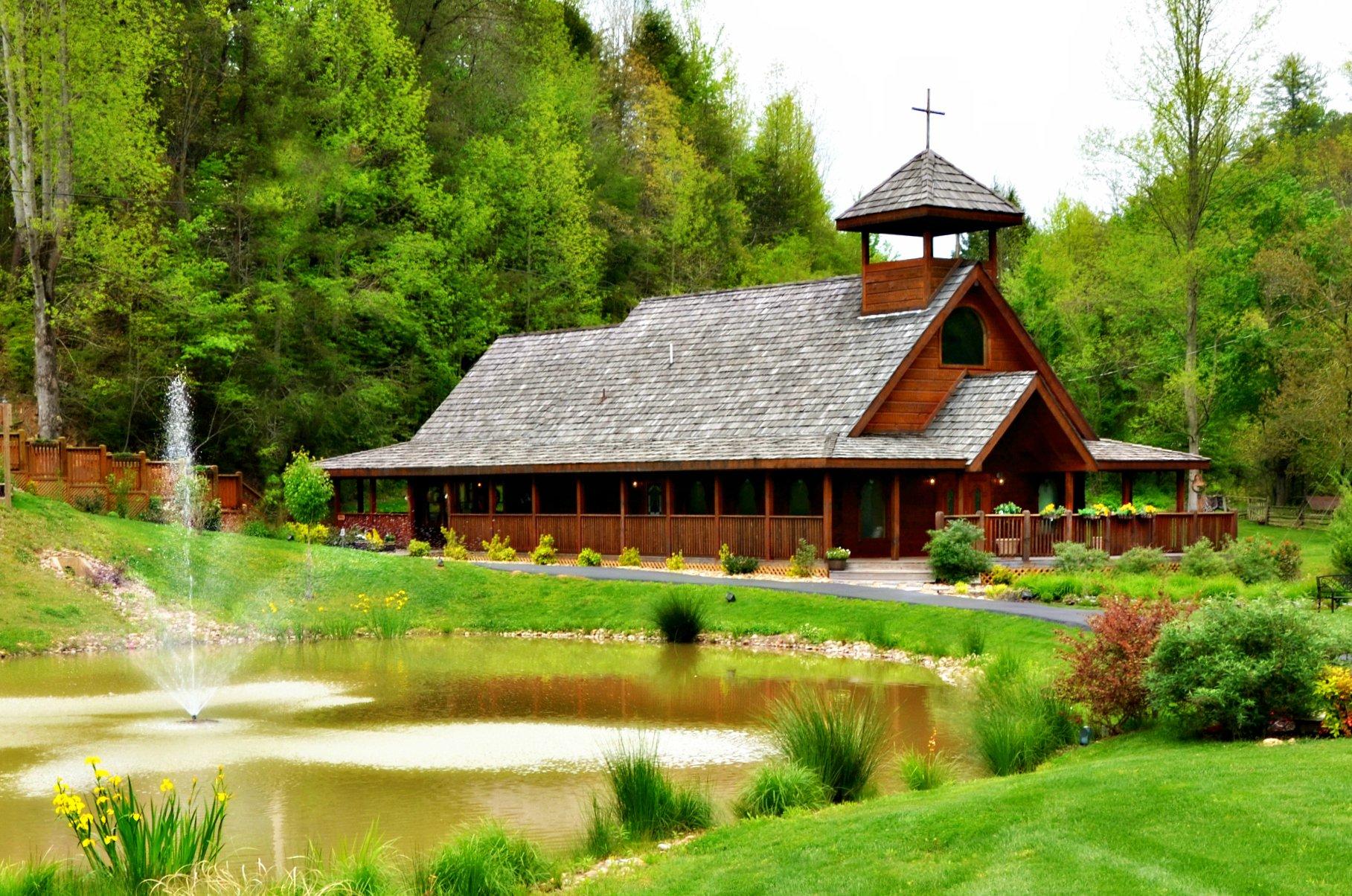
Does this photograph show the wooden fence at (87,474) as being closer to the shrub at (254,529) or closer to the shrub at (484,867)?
the shrub at (254,529)

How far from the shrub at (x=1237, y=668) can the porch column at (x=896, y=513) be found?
19.1m

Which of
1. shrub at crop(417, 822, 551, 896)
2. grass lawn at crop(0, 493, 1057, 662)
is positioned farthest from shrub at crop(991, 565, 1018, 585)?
shrub at crop(417, 822, 551, 896)

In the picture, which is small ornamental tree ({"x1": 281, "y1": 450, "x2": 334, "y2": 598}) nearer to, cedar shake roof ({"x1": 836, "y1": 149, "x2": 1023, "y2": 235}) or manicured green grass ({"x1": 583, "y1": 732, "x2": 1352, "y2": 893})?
cedar shake roof ({"x1": 836, "y1": 149, "x2": 1023, "y2": 235})

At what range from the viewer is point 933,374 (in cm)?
3644

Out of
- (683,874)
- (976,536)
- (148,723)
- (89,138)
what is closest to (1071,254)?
(976,536)

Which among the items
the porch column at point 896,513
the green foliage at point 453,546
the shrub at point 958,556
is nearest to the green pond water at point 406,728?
the shrub at point 958,556

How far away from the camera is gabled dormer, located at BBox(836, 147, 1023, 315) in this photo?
118ft

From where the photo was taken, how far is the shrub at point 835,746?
13.3 metres

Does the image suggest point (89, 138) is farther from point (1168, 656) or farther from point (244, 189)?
point (1168, 656)

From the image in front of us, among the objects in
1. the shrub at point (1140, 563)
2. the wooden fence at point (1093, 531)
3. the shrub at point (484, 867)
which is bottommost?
the shrub at point (484, 867)

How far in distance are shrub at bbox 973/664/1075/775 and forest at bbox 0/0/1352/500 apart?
28.8 meters

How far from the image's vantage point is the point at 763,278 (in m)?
66.5

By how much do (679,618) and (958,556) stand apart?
7.03 m

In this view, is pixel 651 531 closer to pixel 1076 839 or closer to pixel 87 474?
pixel 87 474
